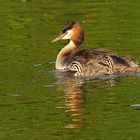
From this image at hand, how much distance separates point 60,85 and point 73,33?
9.16ft

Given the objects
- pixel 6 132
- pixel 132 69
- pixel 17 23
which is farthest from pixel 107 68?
pixel 17 23

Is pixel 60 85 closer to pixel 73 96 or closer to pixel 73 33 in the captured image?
pixel 73 96

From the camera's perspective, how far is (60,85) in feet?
51.8

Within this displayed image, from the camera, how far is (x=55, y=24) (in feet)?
73.4

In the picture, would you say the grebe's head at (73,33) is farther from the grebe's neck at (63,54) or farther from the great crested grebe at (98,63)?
the great crested grebe at (98,63)

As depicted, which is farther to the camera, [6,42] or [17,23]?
[17,23]

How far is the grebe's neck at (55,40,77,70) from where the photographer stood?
17.7 m

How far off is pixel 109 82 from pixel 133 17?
264 inches

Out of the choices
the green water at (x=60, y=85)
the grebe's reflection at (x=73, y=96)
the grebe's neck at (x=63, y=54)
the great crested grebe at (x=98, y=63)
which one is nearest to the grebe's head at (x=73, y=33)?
the grebe's neck at (x=63, y=54)

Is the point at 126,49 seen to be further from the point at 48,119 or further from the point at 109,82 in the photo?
the point at 48,119

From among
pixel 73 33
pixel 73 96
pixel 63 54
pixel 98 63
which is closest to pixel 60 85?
pixel 73 96

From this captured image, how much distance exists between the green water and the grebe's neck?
184 mm

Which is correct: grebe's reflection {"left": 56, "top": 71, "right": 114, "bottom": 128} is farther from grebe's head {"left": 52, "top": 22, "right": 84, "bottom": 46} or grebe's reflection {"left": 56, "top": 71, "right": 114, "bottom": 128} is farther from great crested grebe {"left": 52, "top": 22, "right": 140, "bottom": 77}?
grebe's head {"left": 52, "top": 22, "right": 84, "bottom": 46}

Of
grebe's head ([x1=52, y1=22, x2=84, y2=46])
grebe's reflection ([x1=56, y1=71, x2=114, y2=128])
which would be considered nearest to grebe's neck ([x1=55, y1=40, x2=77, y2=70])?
grebe's head ([x1=52, y1=22, x2=84, y2=46])
